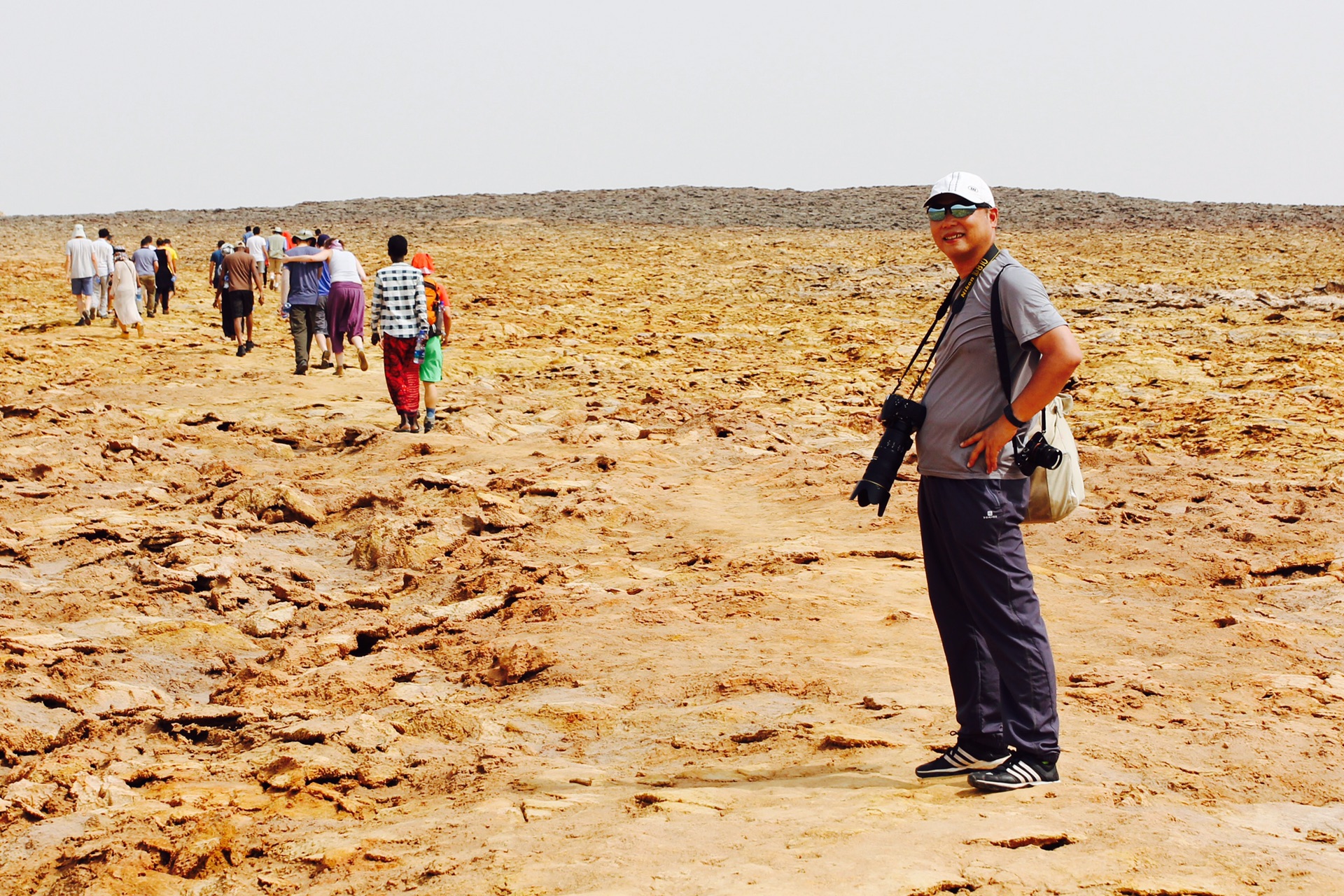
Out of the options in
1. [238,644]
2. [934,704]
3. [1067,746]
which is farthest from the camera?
[238,644]

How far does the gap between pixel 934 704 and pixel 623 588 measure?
272cm

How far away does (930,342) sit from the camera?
57.3ft

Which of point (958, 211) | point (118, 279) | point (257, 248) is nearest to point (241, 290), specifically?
point (118, 279)

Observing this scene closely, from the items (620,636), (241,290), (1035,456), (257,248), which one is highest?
(257,248)

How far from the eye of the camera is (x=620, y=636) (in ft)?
21.6

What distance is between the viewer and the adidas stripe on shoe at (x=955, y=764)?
4.10m

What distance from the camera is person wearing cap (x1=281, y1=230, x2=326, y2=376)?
14508 mm

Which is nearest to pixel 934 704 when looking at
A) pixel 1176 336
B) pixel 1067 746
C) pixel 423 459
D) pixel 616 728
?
pixel 1067 746

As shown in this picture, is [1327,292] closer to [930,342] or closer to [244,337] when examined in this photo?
[930,342]

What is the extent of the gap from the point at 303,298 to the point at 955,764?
1223cm

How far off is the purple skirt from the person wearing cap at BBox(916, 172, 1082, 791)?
11.0m

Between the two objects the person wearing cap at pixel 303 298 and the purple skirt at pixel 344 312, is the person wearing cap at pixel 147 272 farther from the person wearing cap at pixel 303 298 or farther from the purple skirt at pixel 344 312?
the purple skirt at pixel 344 312

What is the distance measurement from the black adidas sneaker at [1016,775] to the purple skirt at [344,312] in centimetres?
1130

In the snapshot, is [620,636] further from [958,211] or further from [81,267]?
[81,267]
